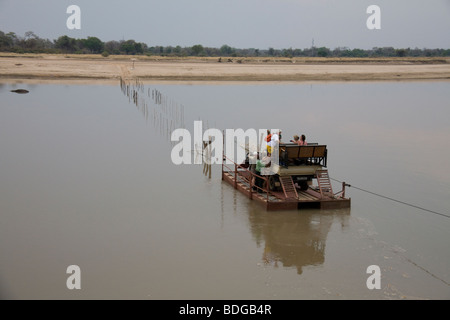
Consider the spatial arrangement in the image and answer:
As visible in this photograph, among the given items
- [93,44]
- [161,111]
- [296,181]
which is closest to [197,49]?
[93,44]

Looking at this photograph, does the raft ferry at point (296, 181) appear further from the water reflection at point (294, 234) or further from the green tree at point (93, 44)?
the green tree at point (93, 44)

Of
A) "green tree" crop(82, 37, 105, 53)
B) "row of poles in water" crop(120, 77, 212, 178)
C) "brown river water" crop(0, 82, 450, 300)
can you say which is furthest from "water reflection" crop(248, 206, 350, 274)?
"green tree" crop(82, 37, 105, 53)

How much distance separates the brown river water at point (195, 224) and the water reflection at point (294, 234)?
4 cm

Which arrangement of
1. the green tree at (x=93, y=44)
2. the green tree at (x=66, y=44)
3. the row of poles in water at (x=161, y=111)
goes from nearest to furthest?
1. the row of poles in water at (x=161, y=111)
2. the green tree at (x=66, y=44)
3. the green tree at (x=93, y=44)

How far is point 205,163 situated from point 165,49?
14168 centimetres

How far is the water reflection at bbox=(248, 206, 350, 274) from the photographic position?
11.4m

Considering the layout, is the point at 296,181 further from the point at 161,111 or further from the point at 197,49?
the point at 197,49

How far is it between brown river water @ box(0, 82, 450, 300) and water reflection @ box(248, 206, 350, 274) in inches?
1.7

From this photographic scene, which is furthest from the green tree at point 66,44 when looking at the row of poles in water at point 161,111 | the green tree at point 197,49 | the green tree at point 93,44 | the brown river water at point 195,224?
the brown river water at point 195,224

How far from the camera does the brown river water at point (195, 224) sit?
1005 cm

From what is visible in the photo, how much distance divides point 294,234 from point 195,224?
2.46 m

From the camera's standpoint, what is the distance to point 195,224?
1341 cm

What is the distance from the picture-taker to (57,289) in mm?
9664

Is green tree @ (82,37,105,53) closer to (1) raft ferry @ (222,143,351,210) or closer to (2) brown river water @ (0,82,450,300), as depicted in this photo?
(2) brown river water @ (0,82,450,300)
